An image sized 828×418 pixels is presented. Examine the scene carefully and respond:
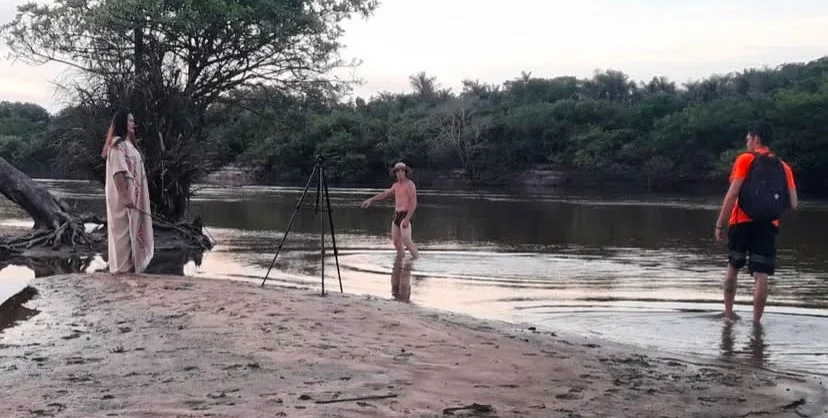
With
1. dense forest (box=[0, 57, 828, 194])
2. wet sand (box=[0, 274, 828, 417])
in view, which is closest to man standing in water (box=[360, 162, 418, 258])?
wet sand (box=[0, 274, 828, 417])

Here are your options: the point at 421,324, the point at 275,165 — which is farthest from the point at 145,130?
the point at 275,165

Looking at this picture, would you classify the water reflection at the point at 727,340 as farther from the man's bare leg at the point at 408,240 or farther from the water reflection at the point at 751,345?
the man's bare leg at the point at 408,240

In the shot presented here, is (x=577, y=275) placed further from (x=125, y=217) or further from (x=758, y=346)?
(x=125, y=217)

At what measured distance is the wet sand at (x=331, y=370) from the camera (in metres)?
4.64

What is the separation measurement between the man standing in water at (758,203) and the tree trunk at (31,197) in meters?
11.0

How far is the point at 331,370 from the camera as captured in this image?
5.42m

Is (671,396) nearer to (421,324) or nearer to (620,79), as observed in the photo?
(421,324)

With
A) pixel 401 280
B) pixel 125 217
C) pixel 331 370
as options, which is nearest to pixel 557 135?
pixel 401 280

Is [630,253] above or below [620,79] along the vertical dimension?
below

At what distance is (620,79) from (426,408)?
326 ft

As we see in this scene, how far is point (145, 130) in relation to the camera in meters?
16.3

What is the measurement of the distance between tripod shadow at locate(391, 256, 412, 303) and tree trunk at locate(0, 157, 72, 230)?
5.74 metres

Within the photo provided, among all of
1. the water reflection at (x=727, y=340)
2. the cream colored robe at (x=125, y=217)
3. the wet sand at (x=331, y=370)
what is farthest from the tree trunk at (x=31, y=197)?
the water reflection at (x=727, y=340)

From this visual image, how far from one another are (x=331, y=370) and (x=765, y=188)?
203 inches
